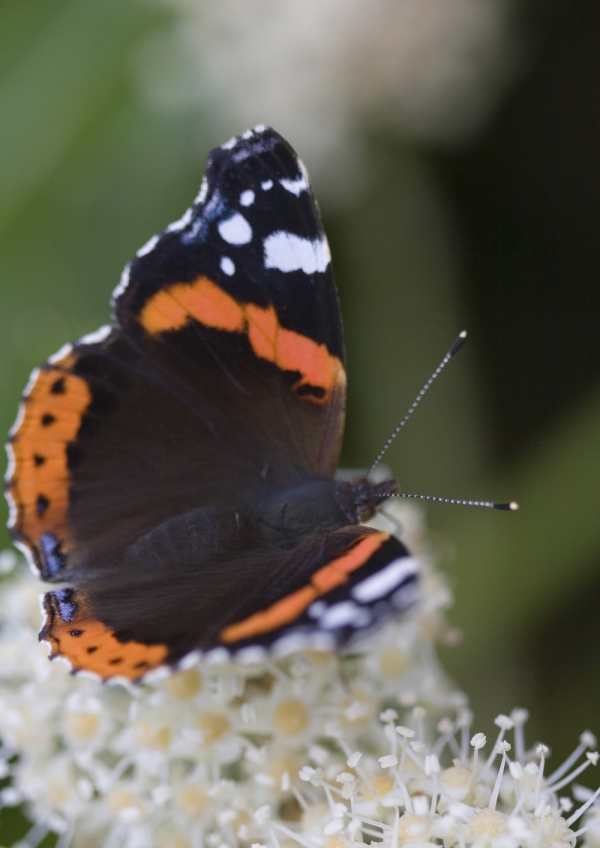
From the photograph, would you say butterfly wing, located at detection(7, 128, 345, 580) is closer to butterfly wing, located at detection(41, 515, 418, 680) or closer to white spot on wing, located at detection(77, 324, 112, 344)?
white spot on wing, located at detection(77, 324, 112, 344)

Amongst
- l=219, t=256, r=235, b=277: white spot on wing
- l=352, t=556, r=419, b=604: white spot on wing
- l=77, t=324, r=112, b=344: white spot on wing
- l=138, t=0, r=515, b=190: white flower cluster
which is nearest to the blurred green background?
l=138, t=0, r=515, b=190: white flower cluster

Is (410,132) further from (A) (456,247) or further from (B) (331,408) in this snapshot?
(B) (331,408)

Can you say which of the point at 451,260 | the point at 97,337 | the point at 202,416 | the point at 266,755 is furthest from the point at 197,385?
the point at 451,260

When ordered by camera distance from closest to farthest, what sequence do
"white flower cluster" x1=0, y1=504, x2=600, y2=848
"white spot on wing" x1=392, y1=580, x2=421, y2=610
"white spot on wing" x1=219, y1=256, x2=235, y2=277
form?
"white spot on wing" x1=392, y1=580, x2=421, y2=610 → "white flower cluster" x1=0, y1=504, x2=600, y2=848 → "white spot on wing" x1=219, y1=256, x2=235, y2=277

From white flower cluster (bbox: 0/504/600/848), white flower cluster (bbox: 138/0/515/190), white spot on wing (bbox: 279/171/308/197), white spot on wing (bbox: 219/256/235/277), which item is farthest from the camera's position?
white flower cluster (bbox: 138/0/515/190)

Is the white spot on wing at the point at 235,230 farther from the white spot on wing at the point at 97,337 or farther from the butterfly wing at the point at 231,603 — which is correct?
the butterfly wing at the point at 231,603

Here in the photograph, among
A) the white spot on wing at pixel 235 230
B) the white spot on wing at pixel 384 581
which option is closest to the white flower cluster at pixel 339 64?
the white spot on wing at pixel 235 230

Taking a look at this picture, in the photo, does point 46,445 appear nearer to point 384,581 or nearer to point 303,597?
point 303,597

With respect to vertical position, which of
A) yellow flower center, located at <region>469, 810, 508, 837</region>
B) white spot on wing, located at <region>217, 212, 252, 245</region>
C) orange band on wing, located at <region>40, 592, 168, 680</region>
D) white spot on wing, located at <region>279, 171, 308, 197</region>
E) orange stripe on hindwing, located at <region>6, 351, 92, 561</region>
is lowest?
yellow flower center, located at <region>469, 810, 508, 837</region>
